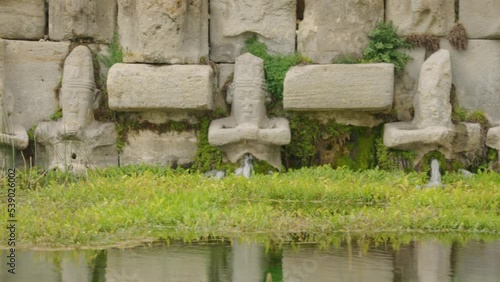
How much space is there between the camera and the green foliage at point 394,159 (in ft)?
45.7

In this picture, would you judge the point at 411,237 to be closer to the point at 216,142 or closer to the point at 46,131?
the point at 216,142

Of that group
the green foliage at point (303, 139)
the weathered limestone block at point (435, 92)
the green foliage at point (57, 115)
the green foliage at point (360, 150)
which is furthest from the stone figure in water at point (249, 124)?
the green foliage at point (57, 115)

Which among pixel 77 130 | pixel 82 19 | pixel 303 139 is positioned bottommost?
pixel 303 139

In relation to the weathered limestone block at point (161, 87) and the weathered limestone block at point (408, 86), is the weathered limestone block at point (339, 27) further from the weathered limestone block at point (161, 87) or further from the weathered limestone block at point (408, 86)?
the weathered limestone block at point (161, 87)

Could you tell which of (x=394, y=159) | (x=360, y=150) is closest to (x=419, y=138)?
(x=394, y=159)

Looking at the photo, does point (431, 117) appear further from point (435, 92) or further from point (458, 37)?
point (458, 37)

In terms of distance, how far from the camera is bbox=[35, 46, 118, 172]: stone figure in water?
1419 centimetres

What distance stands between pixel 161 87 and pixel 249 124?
111 cm

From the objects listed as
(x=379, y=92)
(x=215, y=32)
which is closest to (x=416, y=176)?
(x=379, y=92)

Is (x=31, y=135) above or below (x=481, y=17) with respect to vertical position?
below

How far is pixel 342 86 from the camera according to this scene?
1371 cm

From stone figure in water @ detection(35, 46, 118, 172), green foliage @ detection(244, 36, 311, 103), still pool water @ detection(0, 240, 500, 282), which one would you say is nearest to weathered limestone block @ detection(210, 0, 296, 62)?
green foliage @ detection(244, 36, 311, 103)

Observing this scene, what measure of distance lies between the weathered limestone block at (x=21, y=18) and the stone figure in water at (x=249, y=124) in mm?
2546

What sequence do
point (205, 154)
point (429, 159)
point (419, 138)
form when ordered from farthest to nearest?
point (205, 154) → point (429, 159) → point (419, 138)
